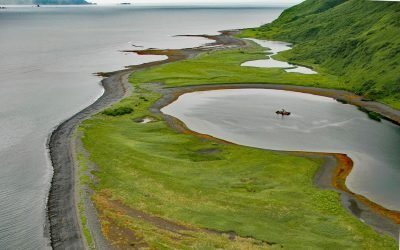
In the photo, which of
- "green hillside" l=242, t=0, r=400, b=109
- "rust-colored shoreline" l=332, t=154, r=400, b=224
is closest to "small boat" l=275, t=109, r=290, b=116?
"rust-colored shoreline" l=332, t=154, r=400, b=224

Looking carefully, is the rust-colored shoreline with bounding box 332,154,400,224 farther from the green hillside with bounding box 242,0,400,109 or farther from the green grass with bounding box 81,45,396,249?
the green hillside with bounding box 242,0,400,109

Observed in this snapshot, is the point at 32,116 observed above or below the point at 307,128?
below

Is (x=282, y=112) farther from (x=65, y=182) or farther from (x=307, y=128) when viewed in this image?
(x=65, y=182)

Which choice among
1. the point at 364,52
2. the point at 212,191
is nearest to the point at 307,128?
the point at 212,191

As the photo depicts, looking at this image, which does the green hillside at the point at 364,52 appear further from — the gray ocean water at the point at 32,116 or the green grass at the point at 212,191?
the gray ocean water at the point at 32,116

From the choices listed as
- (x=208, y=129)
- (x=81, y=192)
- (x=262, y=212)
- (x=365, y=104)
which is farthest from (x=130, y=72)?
(x=262, y=212)

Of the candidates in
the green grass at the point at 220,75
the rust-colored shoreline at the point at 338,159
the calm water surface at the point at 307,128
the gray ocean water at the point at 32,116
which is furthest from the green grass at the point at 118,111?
the green grass at the point at 220,75
